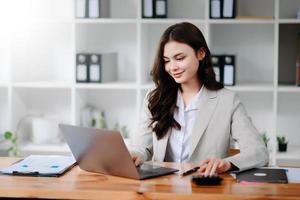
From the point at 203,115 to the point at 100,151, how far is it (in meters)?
0.66

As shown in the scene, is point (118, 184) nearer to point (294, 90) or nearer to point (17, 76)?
point (294, 90)

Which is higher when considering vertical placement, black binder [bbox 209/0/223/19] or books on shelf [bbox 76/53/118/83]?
black binder [bbox 209/0/223/19]

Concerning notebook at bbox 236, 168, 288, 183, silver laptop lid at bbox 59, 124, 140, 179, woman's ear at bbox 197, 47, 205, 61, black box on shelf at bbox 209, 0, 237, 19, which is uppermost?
black box on shelf at bbox 209, 0, 237, 19

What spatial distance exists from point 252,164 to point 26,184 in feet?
2.95

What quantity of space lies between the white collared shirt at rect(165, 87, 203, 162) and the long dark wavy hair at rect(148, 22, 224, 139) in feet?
0.10

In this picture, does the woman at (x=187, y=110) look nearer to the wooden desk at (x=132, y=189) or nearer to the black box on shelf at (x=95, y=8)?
the wooden desk at (x=132, y=189)

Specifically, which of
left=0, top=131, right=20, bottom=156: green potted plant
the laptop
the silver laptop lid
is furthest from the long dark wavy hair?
left=0, top=131, right=20, bottom=156: green potted plant

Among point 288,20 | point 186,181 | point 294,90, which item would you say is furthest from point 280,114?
point 186,181

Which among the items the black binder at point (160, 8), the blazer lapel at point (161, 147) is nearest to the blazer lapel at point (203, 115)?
the blazer lapel at point (161, 147)

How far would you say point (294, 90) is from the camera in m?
4.01

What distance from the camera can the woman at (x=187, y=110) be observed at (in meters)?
2.78

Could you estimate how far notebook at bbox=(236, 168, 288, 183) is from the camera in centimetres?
227

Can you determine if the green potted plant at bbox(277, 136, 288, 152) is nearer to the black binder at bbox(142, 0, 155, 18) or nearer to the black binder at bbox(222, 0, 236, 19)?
the black binder at bbox(222, 0, 236, 19)

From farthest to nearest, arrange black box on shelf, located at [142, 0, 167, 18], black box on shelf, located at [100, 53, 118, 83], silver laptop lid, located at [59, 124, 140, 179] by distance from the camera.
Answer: black box on shelf, located at [100, 53, 118, 83] → black box on shelf, located at [142, 0, 167, 18] → silver laptop lid, located at [59, 124, 140, 179]
